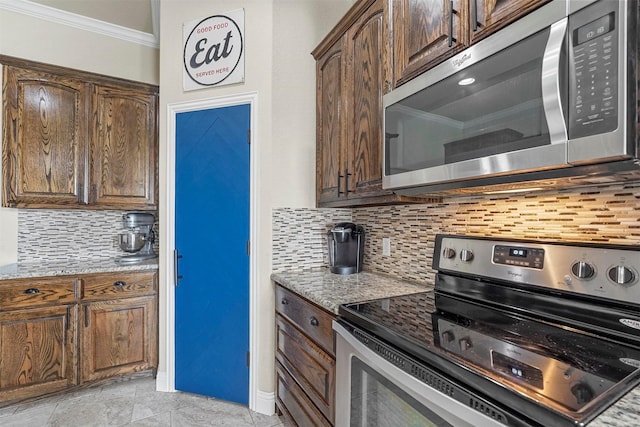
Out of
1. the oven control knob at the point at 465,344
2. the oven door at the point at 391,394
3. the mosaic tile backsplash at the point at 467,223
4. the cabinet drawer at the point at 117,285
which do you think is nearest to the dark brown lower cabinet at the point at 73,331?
the cabinet drawer at the point at 117,285

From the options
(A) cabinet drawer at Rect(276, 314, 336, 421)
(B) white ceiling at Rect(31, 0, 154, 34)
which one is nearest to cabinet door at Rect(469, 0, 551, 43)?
(A) cabinet drawer at Rect(276, 314, 336, 421)

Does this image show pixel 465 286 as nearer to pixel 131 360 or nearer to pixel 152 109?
pixel 131 360

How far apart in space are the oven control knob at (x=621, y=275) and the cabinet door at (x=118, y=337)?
2.73 meters

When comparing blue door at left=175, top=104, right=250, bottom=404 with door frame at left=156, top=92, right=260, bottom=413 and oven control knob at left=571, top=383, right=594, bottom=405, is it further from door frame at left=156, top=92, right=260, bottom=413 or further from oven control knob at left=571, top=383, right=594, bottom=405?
oven control knob at left=571, top=383, right=594, bottom=405

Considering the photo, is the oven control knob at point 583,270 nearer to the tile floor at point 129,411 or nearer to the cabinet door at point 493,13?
the cabinet door at point 493,13

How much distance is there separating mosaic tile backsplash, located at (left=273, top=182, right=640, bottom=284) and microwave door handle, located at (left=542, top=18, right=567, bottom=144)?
1.32ft

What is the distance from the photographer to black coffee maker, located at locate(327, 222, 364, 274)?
6.94 ft

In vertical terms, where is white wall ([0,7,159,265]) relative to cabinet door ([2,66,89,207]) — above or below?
above

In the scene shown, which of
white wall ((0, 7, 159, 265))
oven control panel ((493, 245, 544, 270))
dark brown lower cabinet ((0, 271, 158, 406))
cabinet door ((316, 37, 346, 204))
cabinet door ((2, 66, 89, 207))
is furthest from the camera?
white wall ((0, 7, 159, 265))

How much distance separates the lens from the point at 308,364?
1.67 meters

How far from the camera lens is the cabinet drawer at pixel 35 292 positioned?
7.07ft

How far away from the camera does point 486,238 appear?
53.0 inches

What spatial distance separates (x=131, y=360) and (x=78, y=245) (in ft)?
3.52

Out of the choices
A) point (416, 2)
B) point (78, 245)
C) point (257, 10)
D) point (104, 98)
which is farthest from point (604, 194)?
point (78, 245)
